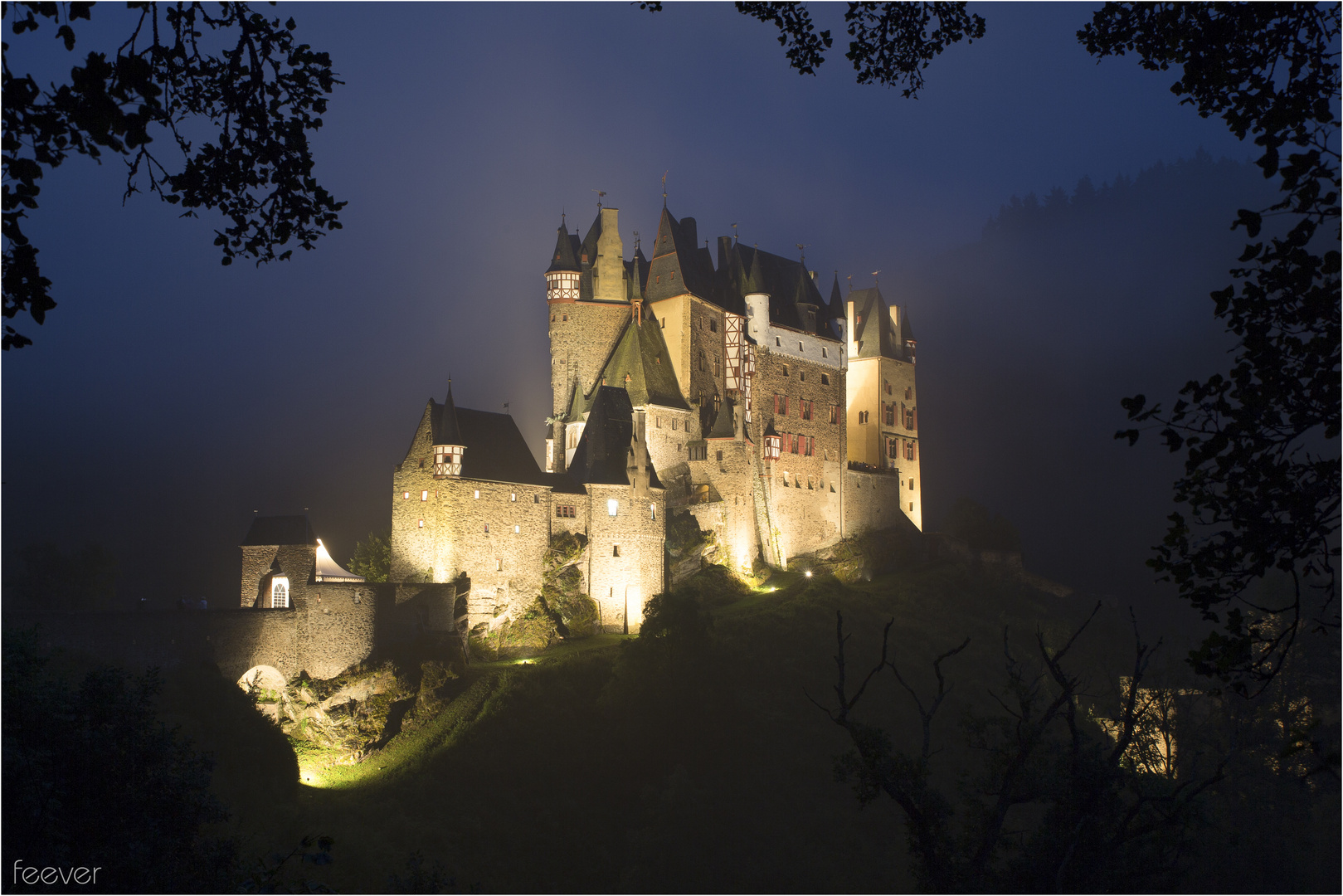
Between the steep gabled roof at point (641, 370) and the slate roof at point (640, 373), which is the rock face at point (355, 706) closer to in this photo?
the slate roof at point (640, 373)

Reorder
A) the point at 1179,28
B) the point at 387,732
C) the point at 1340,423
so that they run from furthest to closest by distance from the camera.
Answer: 1. the point at 387,732
2. the point at 1179,28
3. the point at 1340,423

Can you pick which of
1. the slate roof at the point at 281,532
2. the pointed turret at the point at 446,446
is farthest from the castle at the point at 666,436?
the slate roof at the point at 281,532

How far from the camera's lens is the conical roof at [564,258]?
56344 millimetres

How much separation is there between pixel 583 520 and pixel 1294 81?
4027cm

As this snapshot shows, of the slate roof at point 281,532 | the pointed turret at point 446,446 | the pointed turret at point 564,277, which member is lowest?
the slate roof at point 281,532

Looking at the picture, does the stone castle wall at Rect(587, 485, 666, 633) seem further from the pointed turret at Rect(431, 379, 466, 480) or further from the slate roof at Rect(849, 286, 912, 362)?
the slate roof at Rect(849, 286, 912, 362)

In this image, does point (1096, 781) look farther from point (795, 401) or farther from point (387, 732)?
point (795, 401)

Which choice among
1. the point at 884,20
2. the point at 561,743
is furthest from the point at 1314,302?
the point at 561,743

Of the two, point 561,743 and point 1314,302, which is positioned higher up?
point 1314,302

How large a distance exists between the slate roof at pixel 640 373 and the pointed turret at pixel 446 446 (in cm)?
1212

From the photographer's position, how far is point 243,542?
39219mm

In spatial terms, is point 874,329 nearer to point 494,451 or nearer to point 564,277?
point 564,277

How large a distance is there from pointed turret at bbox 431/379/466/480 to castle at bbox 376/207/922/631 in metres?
0.07

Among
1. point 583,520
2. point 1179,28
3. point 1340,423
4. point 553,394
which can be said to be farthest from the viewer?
point 553,394
